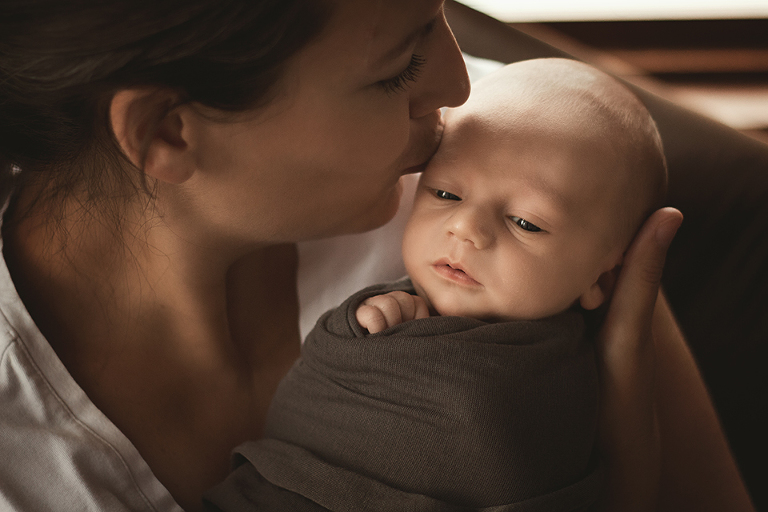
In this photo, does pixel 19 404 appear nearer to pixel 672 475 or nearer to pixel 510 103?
pixel 510 103

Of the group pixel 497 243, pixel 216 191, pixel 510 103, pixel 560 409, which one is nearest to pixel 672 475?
pixel 560 409

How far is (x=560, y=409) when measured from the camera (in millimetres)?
871

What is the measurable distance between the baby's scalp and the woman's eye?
0.50ft

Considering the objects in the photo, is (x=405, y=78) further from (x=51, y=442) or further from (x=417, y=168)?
(x=51, y=442)

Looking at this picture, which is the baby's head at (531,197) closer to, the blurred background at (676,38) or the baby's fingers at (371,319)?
the baby's fingers at (371,319)

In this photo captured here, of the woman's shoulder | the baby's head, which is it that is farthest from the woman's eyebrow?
the woman's shoulder

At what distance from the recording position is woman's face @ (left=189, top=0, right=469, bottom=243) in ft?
2.38

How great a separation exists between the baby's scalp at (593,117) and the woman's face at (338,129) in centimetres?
9

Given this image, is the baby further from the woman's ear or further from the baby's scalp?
the woman's ear

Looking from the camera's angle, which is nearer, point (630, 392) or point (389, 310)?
point (389, 310)

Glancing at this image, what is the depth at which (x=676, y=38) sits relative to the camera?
3.01 m

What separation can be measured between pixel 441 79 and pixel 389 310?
1.09 feet

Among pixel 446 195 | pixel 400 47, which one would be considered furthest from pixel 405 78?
pixel 446 195

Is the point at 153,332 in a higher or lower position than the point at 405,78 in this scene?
lower
